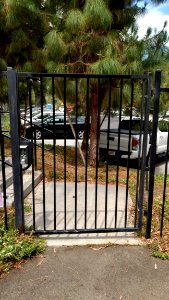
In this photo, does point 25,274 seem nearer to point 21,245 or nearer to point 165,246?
point 21,245

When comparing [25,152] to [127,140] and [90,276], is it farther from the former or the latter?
[127,140]

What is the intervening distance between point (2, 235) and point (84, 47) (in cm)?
437

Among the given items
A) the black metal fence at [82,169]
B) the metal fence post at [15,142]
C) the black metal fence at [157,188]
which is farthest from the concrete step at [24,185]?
the black metal fence at [157,188]

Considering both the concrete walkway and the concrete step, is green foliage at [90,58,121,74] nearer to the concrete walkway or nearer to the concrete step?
the concrete walkway

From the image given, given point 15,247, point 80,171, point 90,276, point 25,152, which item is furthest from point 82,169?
point 90,276

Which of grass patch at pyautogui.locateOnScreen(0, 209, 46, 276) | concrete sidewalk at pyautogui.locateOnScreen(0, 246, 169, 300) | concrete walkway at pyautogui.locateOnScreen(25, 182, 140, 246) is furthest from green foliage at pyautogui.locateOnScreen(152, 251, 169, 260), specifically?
grass patch at pyautogui.locateOnScreen(0, 209, 46, 276)

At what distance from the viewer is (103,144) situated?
8.66 meters

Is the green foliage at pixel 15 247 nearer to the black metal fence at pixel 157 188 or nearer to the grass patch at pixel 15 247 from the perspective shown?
the grass patch at pixel 15 247

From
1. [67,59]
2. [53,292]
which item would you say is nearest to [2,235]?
[53,292]

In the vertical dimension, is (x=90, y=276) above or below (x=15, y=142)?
below

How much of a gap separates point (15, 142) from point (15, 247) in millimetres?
1068

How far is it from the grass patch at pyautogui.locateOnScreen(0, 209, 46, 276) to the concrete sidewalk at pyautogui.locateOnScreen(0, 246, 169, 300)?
0.08 meters

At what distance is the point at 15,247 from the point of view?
9.70 ft

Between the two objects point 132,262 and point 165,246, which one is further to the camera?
point 165,246
